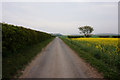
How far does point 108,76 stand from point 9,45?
6.11 metres

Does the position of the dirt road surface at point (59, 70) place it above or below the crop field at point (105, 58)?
below

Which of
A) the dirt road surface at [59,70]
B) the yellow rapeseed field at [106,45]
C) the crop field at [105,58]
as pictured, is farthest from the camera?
the yellow rapeseed field at [106,45]

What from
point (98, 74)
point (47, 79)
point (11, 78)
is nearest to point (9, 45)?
point (11, 78)

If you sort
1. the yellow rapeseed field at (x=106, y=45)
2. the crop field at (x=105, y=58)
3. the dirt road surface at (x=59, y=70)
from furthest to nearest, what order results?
the yellow rapeseed field at (x=106, y=45) → the crop field at (x=105, y=58) → the dirt road surface at (x=59, y=70)

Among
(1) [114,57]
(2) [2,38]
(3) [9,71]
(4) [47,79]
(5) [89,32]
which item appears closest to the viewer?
(4) [47,79]

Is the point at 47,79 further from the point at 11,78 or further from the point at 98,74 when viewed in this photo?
Answer: the point at 98,74

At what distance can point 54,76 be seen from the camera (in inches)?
128

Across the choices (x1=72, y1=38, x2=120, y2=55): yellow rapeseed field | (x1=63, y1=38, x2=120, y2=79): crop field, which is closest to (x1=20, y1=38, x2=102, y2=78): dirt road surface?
(x1=63, y1=38, x2=120, y2=79): crop field

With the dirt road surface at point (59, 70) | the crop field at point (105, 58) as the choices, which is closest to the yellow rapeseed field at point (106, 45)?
the crop field at point (105, 58)

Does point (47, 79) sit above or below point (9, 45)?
below

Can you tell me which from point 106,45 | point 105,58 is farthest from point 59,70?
point 106,45

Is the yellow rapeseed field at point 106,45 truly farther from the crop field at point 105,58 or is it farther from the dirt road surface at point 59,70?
the dirt road surface at point 59,70

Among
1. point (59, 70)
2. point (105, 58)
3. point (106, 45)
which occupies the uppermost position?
point (106, 45)

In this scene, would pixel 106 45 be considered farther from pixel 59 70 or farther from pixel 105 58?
pixel 59 70
